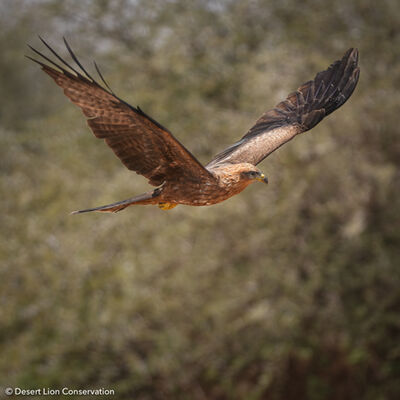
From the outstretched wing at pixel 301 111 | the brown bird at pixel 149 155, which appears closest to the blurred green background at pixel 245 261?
the outstretched wing at pixel 301 111

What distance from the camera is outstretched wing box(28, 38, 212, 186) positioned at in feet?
6.67

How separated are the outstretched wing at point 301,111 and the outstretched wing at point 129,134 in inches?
25.9

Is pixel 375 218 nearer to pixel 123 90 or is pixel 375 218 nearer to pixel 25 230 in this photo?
pixel 123 90

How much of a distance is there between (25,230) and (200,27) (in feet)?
12.2

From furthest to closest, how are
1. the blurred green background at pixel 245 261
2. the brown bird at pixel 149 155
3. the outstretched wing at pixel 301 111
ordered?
the blurred green background at pixel 245 261 < the outstretched wing at pixel 301 111 < the brown bird at pixel 149 155

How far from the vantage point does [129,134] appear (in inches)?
84.1

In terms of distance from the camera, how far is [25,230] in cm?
765

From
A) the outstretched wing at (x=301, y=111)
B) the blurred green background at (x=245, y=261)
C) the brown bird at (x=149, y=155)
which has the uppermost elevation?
the blurred green background at (x=245, y=261)

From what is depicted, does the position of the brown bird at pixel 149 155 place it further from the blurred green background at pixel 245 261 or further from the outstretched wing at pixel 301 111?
the blurred green background at pixel 245 261

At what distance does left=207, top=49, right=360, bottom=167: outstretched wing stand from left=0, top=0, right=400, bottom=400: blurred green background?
3.12 meters

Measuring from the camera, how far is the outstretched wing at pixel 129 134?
6.67 feet

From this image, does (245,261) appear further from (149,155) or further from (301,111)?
(149,155)

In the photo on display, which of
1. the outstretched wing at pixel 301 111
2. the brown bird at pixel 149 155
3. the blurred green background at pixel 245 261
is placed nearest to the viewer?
the brown bird at pixel 149 155

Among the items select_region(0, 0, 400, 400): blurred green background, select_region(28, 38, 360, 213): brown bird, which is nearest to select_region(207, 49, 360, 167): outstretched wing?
select_region(28, 38, 360, 213): brown bird
